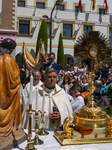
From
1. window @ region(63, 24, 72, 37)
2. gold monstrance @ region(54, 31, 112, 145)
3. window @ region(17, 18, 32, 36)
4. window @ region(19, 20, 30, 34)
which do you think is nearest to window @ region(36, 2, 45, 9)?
window @ region(17, 18, 32, 36)

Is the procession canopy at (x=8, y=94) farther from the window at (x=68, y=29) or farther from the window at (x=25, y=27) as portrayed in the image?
the window at (x=68, y=29)

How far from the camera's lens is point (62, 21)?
2245cm

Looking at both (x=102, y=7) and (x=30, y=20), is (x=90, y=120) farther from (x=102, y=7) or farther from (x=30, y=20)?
(x=102, y=7)

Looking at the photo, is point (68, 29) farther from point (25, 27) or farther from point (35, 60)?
point (35, 60)

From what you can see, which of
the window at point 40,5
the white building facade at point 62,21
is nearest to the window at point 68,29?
the white building facade at point 62,21

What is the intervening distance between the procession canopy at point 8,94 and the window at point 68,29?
21105 mm

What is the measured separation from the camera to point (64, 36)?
75.2 feet

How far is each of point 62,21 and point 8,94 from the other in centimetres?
2152

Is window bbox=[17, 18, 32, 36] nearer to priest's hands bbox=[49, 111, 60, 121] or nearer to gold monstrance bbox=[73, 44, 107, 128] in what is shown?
priest's hands bbox=[49, 111, 60, 121]

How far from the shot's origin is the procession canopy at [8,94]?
191 cm

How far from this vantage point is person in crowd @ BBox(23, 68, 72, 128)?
3.11 meters

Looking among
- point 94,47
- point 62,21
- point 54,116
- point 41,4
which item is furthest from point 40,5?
point 94,47

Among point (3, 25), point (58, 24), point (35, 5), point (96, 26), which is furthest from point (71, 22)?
point (3, 25)

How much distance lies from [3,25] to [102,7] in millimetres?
19168
